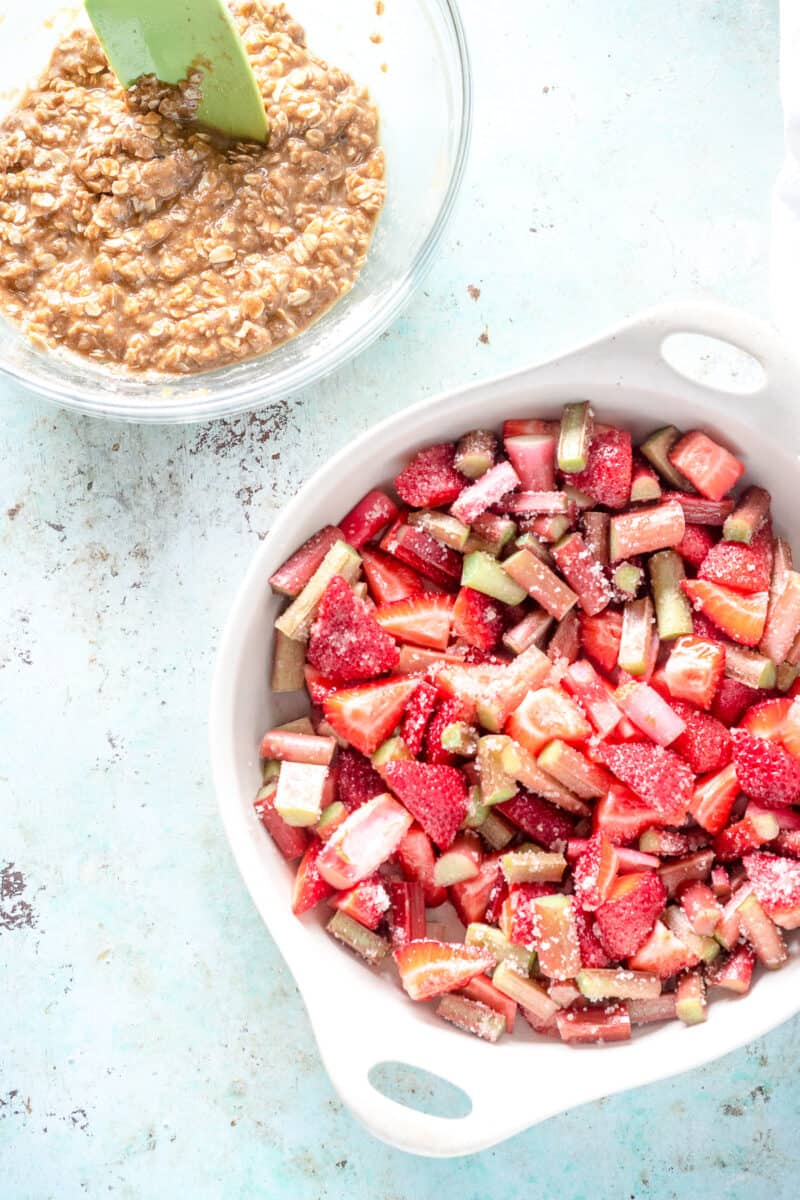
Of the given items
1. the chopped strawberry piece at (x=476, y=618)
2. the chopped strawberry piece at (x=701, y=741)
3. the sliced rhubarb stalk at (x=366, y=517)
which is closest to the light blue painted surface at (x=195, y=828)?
the sliced rhubarb stalk at (x=366, y=517)

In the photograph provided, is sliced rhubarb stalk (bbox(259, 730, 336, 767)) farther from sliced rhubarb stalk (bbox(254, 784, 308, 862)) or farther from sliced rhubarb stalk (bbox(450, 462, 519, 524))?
sliced rhubarb stalk (bbox(450, 462, 519, 524))

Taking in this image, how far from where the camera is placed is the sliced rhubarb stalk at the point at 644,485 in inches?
72.6

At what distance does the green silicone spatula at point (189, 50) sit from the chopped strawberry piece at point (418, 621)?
86 cm

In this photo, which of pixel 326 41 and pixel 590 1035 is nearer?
pixel 590 1035

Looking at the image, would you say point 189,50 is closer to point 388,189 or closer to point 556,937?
point 388,189

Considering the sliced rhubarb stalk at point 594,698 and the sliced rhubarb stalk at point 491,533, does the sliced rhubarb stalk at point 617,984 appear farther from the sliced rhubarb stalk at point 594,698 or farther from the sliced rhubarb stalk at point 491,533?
the sliced rhubarb stalk at point 491,533

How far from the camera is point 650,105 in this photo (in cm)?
209

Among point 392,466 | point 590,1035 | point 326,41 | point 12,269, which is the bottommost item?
point 590,1035

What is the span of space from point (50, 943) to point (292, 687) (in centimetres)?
69

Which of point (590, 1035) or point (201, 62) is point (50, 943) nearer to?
point (590, 1035)

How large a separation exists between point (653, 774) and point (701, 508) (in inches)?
17.8

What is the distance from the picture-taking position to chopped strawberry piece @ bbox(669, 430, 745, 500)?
1.83 metres

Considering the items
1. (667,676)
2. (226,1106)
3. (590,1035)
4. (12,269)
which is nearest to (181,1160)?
(226,1106)

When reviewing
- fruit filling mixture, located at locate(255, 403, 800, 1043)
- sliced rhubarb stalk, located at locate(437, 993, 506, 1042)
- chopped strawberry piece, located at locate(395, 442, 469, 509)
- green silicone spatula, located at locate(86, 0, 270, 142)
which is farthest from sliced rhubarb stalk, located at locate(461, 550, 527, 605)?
green silicone spatula, located at locate(86, 0, 270, 142)
